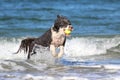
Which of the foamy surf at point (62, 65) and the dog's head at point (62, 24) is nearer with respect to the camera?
the foamy surf at point (62, 65)

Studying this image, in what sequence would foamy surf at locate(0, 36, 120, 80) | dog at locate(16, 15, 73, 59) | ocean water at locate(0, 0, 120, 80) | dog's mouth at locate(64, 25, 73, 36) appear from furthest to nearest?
dog at locate(16, 15, 73, 59) → dog's mouth at locate(64, 25, 73, 36) → ocean water at locate(0, 0, 120, 80) → foamy surf at locate(0, 36, 120, 80)

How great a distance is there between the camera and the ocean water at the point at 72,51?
356 inches

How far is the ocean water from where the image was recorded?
9054 millimetres

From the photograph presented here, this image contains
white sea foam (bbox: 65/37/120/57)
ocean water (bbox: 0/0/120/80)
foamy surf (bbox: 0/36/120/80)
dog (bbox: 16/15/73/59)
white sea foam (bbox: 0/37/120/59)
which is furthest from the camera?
white sea foam (bbox: 65/37/120/57)

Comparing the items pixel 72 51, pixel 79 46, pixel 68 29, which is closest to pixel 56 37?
pixel 68 29

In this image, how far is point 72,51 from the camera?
12.5 m

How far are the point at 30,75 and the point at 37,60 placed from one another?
164 cm

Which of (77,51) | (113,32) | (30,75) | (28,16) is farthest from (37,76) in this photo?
(28,16)

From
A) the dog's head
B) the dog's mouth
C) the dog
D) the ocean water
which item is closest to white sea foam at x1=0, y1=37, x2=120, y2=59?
the ocean water

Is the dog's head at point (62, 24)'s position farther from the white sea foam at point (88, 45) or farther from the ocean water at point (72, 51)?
the white sea foam at point (88, 45)

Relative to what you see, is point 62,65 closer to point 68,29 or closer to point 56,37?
point 56,37

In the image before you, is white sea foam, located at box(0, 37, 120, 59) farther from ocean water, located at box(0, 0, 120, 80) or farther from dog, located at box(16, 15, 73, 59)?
dog, located at box(16, 15, 73, 59)

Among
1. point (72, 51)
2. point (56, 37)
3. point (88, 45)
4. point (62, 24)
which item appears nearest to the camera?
point (62, 24)

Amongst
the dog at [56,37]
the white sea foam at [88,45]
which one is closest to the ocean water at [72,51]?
the white sea foam at [88,45]
